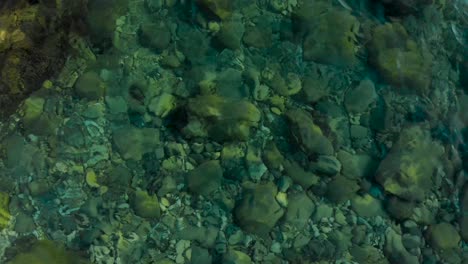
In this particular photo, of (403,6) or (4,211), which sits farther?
(403,6)

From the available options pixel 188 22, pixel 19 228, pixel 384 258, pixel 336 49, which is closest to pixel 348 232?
pixel 384 258

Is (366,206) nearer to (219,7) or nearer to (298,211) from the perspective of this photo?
(298,211)

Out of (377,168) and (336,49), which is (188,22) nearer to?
(336,49)

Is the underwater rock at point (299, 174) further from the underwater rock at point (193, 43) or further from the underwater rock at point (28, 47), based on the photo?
the underwater rock at point (28, 47)

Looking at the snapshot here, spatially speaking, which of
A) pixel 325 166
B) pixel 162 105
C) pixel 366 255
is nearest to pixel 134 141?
pixel 162 105

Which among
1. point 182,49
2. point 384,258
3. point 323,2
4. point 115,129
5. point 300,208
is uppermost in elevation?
point 323,2

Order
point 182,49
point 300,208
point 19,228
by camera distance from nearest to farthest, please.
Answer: point 19,228 < point 300,208 < point 182,49
